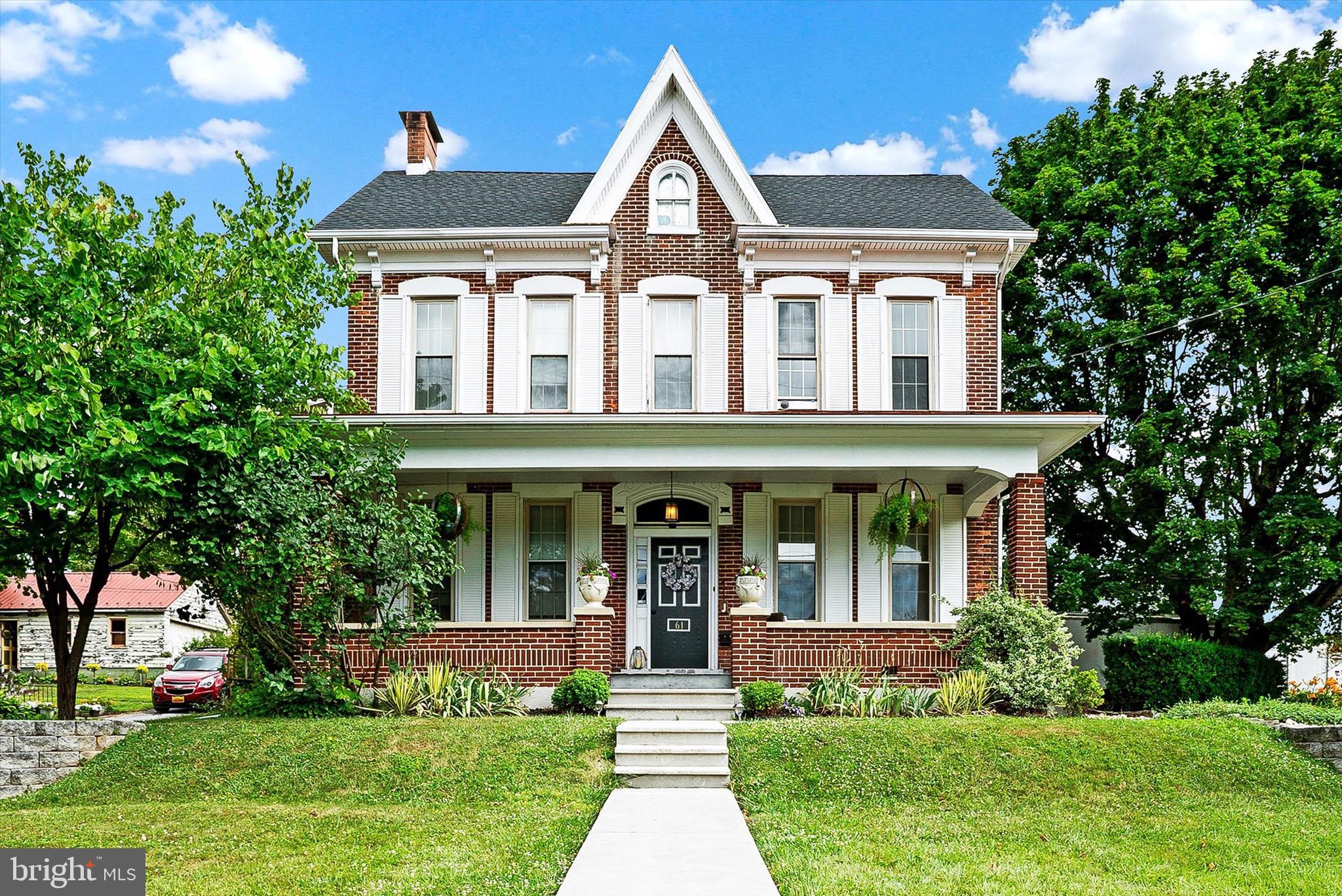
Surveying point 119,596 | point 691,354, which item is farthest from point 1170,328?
point 119,596

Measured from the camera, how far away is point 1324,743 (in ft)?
37.9

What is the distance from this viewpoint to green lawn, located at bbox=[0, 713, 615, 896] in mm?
7555

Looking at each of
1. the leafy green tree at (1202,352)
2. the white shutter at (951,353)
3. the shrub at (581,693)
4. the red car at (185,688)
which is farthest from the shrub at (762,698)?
the red car at (185,688)

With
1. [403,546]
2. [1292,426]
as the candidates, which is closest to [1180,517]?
[1292,426]

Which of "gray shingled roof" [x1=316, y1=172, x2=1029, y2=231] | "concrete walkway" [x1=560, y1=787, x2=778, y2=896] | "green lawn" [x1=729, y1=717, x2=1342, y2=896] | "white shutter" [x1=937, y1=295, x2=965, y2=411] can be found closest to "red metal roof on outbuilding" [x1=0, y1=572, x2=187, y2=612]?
"gray shingled roof" [x1=316, y1=172, x2=1029, y2=231]

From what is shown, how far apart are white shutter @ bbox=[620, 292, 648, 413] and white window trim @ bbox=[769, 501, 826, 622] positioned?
242 centimetres

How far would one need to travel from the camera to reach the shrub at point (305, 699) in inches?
498

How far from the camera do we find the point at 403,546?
1300 cm

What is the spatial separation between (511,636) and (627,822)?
19.3 ft

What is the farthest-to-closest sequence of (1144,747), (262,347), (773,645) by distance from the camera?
(773,645), (262,347), (1144,747)

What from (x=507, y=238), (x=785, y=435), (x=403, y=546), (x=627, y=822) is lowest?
→ (x=627, y=822)

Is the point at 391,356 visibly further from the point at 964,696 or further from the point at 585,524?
the point at 964,696

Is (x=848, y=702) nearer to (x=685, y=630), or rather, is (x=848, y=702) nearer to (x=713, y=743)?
(x=713, y=743)

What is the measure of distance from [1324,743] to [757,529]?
739 cm
